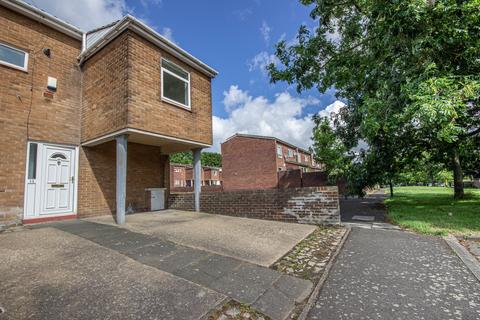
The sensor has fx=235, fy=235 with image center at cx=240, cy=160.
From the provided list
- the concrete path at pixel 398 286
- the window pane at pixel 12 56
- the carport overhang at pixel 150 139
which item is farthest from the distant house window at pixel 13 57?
the concrete path at pixel 398 286

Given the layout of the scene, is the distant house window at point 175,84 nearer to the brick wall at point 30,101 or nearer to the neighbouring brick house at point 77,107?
the neighbouring brick house at point 77,107

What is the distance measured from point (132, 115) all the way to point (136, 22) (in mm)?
2665

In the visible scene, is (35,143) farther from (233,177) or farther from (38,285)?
(233,177)

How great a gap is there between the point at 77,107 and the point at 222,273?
7.31 metres

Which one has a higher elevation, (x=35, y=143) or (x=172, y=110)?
(x=172, y=110)

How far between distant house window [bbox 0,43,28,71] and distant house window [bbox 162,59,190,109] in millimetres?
3595

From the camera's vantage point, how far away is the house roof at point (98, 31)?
6.43m

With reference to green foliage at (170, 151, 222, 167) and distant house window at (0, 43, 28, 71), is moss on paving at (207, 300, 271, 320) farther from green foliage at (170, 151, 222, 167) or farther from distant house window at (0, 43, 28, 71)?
green foliage at (170, 151, 222, 167)

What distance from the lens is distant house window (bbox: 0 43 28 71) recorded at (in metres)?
6.02

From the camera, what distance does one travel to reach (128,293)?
2.56 metres

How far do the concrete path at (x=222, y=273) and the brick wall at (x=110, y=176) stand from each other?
321 centimetres

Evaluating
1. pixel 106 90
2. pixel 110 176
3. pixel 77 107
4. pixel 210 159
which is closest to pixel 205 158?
pixel 210 159

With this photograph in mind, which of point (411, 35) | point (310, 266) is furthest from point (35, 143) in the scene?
point (411, 35)

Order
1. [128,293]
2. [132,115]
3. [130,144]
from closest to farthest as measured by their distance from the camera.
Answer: [128,293] < [132,115] < [130,144]
